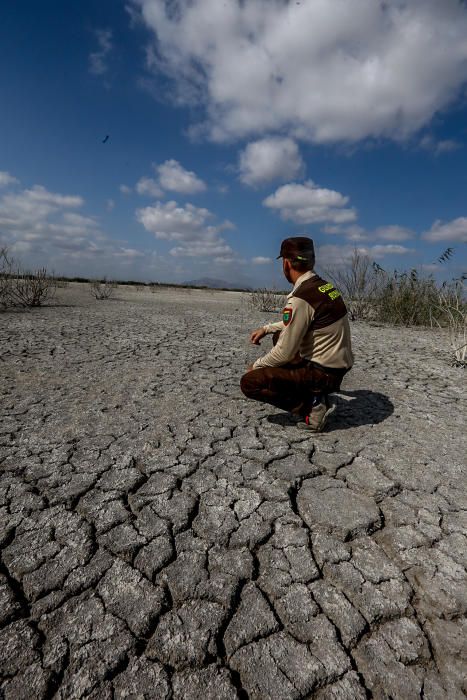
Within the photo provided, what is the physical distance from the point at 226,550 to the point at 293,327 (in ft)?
4.04

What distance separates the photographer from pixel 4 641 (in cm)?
109

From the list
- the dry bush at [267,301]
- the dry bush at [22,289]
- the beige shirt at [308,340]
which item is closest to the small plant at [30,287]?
the dry bush at [22,289]

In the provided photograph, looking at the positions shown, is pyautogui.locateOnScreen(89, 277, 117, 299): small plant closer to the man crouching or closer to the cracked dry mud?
the cracked dry mud

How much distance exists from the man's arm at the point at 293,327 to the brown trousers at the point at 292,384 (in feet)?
0.40

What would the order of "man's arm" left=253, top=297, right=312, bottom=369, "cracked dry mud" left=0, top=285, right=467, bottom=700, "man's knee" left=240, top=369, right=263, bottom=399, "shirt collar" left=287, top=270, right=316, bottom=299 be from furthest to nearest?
"man's knee" left=240, top=369, right=263, bottom=399
"shirt collar" left=287, top=270, right=316, bottom=299
"man's arm" left=253, top=297, right=312, bottom=369
"cracked dry mud" left=0, top=285, right=467, bottom=700

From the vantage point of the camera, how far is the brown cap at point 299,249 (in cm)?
225

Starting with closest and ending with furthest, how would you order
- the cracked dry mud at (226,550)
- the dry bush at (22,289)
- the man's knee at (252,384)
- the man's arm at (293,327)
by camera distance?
the cracked dry mud at (226,550) → the man's arm at (293,327) → the man's knee at (252,384) → the dry bush at (22,289)

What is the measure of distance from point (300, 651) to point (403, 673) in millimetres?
289

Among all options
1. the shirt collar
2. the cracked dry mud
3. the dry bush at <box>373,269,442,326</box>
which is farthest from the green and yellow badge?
the dry bush at <box>373,269,442,326</box>

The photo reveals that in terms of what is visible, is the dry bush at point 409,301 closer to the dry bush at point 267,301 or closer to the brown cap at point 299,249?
the dry bush at point 267,301

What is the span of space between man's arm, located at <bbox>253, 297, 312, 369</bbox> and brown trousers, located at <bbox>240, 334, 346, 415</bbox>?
0.40 ft

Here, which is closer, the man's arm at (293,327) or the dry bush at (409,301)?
the man's arm at (293,327)

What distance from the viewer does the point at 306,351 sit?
7.61ft

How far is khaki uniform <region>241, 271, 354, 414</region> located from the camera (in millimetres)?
2156
